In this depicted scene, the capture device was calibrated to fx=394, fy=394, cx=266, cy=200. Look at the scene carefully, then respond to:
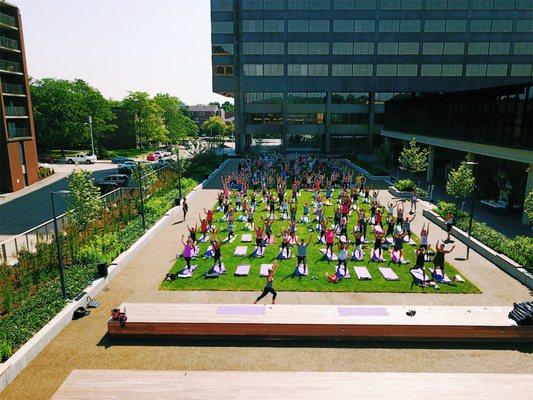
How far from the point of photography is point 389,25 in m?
62.5

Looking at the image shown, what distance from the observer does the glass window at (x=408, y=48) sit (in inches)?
2480

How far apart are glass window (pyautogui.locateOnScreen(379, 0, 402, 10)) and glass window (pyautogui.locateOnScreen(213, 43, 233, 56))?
24.6 metres

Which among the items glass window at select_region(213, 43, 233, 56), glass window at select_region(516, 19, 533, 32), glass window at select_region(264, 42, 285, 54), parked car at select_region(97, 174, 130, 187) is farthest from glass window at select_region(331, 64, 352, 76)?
parked car at select_region(97, 174, 130, 187)

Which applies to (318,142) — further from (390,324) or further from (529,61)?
(390,324)

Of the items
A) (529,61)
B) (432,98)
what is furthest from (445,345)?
(529,61)

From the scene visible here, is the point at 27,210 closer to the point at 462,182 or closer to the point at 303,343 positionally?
the point at 303,343

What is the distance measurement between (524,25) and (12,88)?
71542mm

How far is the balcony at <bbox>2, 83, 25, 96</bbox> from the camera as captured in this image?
39938 millimetres

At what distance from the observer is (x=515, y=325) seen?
12.7 metres

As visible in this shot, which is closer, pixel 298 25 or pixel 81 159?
pixel 81 159

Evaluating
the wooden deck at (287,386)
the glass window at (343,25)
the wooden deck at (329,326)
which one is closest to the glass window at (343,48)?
the glass window at (343,25)

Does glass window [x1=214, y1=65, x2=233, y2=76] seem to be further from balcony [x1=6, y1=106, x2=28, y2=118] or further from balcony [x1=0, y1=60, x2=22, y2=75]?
balcony [x1=6, y1=106, x2=28, y2=118]

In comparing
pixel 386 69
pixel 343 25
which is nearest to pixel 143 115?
pixel 343 25

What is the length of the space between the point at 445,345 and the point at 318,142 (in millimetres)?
59753
